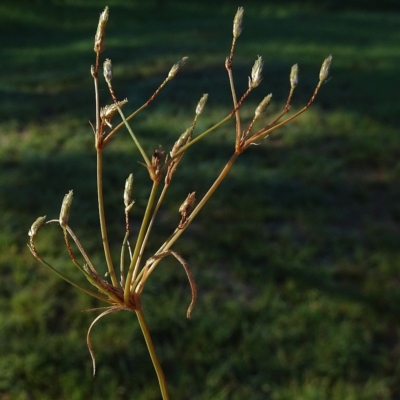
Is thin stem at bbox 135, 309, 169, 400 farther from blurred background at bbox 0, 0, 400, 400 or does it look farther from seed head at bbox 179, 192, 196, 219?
blurred background at bbox 0, 0, 400, 400

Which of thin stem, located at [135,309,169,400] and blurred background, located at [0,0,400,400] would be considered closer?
thin stem, located at [135,309,169,400]

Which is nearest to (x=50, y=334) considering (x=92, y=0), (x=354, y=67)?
(x=354, y=67)

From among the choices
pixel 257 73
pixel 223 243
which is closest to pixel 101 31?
pixel 257 73

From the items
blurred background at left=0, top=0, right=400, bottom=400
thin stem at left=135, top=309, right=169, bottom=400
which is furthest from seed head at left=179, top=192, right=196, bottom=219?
blurred background at left=0, top=0, right=400, bottom=400

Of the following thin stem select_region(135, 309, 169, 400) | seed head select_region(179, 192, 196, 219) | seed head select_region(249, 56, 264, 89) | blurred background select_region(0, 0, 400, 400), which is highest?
seed head select_region(249, 56, 264, 89)

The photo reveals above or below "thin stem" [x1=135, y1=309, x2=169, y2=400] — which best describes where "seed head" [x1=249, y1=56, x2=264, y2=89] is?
above

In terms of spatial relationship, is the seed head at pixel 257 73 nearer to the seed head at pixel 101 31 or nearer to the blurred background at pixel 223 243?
the seed head at pixel 101 31

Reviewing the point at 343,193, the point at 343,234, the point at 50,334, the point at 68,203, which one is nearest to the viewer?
the point at 68,203

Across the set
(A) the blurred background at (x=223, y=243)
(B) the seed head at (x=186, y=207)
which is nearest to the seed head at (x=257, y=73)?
(B) the seed head at (x=186, y=207)

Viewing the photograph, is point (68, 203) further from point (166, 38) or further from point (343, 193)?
point (166, 38)
